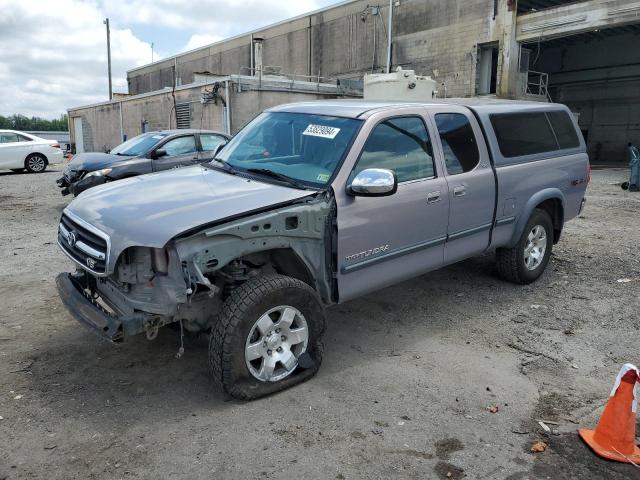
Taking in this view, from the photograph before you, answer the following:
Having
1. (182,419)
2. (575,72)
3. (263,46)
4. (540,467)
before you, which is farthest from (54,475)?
(263,46)

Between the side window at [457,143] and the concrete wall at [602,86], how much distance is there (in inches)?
1009

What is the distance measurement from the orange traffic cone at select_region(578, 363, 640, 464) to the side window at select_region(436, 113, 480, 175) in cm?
227

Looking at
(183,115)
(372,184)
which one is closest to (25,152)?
(183,115)

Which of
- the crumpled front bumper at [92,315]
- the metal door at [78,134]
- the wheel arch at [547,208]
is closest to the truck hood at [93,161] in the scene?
the crumpled front bumper at [92,315]

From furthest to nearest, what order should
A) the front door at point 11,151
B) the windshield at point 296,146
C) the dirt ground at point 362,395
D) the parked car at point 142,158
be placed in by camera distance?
the front door at point 11,151 < the parked car at point 142,158 < the windshield at point 296,146 < the dirt ground at point 362,395

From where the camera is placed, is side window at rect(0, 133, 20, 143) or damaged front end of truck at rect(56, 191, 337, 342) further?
side window at rect(0, 133, 20, 143)

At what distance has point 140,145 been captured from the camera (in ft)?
34.4

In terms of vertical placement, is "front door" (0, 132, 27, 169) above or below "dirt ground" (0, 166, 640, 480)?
above

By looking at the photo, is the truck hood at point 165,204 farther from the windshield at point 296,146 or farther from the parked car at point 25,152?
the parked car at point 25,152

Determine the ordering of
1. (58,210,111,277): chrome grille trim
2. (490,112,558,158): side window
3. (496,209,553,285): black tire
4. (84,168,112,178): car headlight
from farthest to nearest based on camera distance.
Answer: (84,168,112,178): car headlight < (496,209,553,285): black tire < (490,112,558,158): side window < (58,210,111,277): chrome grille trim

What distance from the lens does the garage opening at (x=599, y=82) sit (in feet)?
86.0

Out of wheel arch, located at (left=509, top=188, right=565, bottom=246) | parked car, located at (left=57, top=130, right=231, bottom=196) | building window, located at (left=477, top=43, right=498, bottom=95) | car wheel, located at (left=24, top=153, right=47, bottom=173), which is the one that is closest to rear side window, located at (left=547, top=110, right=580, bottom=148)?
wheel arch, located at (left=509, top=188, right=565, bottom=246)

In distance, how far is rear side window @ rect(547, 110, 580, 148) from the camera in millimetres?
5988

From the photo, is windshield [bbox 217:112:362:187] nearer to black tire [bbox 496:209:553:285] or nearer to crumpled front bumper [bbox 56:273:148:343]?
crumpled front bumper [bbox 56:273:148:343]
